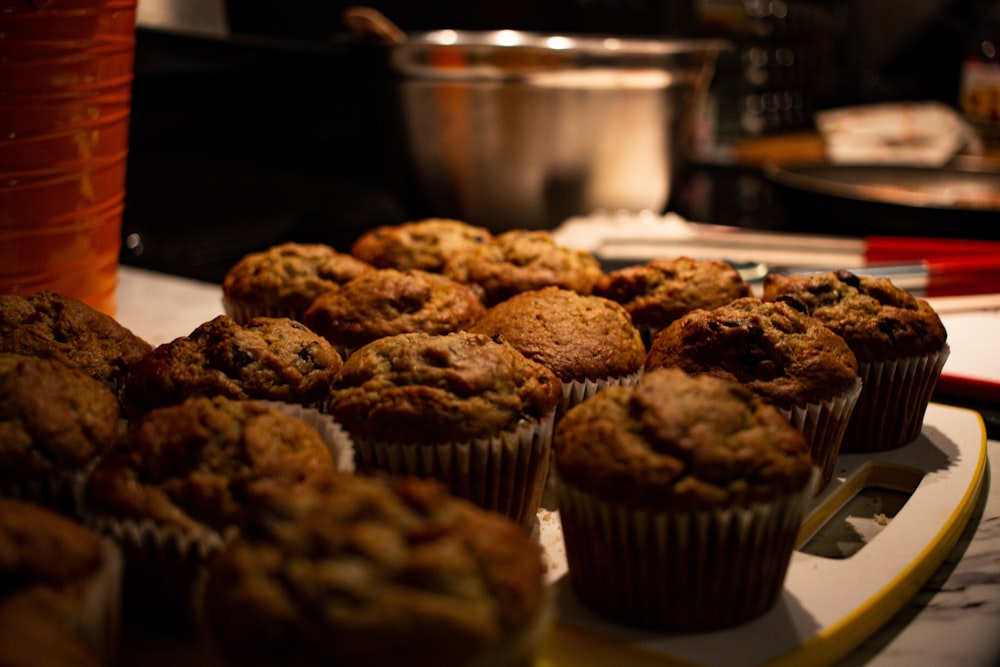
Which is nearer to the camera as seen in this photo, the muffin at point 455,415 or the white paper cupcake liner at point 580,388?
the muffin at point 455,415

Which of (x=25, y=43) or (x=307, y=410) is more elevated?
(x=25, y=43)

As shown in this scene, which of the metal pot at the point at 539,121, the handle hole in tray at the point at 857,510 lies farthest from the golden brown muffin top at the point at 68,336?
the metal pot at the point at 539,121

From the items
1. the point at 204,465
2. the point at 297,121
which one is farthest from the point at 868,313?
the point at 297,121

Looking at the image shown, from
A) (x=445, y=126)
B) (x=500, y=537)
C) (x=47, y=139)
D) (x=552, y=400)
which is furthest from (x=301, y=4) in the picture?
(x=500, y=537)

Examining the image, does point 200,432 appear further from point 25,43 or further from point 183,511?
point 25,43

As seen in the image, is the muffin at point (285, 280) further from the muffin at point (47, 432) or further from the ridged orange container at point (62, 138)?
the muffin at point (47, 432)

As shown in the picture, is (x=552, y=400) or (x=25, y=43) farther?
(x=25, y=43)
